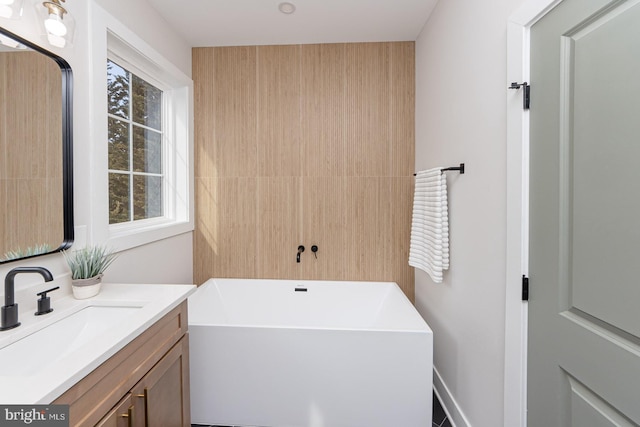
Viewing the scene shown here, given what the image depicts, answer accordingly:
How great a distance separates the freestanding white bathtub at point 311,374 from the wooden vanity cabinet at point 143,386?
32 centimetres

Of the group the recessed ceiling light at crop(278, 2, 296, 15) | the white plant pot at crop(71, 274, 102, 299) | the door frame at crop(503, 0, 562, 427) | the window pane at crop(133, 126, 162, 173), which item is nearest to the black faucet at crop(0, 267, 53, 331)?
the white plant pot at crop(71, 274, 102, 299)

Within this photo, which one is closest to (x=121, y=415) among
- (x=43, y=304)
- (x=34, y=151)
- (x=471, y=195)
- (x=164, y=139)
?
(x=43, y=304)

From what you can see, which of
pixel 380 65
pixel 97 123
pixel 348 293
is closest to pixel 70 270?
pixel 97 123

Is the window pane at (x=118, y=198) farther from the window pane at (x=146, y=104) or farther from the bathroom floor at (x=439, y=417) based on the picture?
the bathroom floor at (x=439, y=417)

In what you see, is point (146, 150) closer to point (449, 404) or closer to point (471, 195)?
point (471, 195)

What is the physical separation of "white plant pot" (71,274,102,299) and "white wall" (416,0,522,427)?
6.08 feet

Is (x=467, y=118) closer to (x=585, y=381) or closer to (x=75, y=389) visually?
(x=585, y=381)

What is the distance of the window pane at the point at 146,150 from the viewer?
2.15 meters

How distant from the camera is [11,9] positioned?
42.8 inches

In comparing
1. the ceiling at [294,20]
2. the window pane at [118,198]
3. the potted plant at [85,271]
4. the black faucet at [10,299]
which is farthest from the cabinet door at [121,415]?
the ceiling at [294,20]

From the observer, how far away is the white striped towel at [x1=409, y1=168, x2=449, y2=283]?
1884 mm

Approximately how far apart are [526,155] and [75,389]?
1670 mm

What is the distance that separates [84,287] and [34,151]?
0.61 meters

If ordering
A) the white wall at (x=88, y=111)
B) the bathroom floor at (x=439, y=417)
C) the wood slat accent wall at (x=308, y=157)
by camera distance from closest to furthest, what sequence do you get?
1. the white wall at (x=88, y=111)
2. the bathroom floor at (x=439, y=417)
3. the wood slat accent wall at (x=308, y=157)
